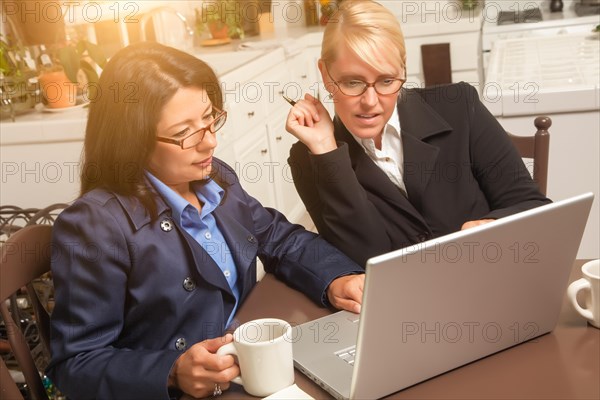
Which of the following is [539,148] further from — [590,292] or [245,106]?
[245,106]

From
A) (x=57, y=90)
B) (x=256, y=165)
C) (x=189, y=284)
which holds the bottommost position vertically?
(x=256, y=165)

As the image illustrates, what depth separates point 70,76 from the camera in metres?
2.32

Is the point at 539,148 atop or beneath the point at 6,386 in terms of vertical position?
atop

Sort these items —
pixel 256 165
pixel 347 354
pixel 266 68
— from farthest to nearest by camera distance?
pixel 266 68
pixel 256 165
pixel 347 354

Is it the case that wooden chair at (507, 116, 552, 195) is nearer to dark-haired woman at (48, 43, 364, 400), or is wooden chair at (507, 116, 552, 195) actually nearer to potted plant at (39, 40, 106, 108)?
dark-haired woman at (48, 43, 364, 400)

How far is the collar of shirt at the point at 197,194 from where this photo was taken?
1237 mm

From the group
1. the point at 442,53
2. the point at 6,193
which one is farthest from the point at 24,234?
the point at 442,53

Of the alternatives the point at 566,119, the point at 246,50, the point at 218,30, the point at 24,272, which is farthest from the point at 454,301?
the point at 218,30

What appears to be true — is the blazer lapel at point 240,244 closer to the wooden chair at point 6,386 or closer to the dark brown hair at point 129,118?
the dark brown hair at point 129,118

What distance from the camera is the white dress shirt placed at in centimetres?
156

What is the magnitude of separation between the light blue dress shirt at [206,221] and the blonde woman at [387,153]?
0.74 feet

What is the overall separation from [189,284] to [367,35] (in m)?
0.60

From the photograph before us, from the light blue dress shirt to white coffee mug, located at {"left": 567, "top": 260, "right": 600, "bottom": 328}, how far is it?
575 millimetres

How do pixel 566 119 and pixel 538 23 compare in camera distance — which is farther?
pixel 538 23
